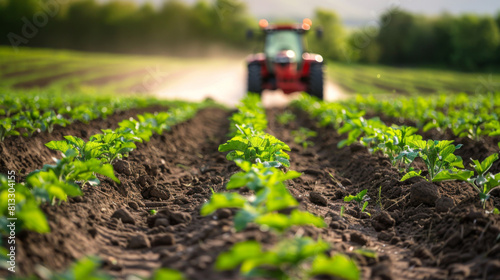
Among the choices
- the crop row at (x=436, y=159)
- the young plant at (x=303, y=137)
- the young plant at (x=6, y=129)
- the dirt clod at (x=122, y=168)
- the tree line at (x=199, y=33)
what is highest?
the tree line at (x=199, y=33)

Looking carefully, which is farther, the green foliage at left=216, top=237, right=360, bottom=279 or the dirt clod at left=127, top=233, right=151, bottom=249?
the dirt clod at left=127, top=233, right=151, bottom=249

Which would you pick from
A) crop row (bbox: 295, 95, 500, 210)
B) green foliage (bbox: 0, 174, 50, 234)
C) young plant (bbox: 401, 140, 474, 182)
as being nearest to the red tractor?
crop row (bbox: 295, 95, 500, 210)

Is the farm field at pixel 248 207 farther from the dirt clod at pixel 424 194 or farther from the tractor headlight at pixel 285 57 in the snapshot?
the tractor headlight at pixel 285 57

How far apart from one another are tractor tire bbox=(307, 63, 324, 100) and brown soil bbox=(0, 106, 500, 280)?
8889 millimetres

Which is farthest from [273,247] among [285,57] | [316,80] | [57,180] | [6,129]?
[316,80]

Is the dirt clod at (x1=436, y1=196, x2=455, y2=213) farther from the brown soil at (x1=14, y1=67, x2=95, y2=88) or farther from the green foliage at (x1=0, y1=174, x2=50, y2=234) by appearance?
the brown soil at (x1=14, y1=67, x2=95, y2=88)

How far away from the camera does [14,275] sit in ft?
6.99

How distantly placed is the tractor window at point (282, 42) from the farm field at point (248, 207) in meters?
8.51

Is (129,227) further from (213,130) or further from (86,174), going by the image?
(213,130)

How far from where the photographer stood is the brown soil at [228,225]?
2.53 metres

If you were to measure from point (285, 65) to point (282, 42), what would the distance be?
5.54ft

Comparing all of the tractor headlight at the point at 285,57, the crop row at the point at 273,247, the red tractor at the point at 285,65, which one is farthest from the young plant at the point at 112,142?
the tractor headlight at the point at 285,57

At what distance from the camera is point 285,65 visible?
45.4ft

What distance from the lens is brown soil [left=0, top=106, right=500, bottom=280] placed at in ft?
8.29
